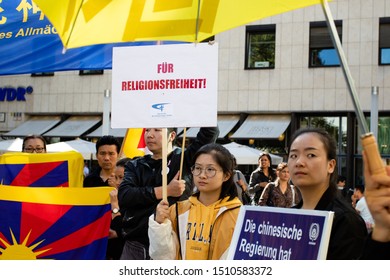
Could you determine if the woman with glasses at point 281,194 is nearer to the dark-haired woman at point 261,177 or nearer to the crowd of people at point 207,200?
the dark-haired woman at point 261,177

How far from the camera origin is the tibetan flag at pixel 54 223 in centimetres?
527

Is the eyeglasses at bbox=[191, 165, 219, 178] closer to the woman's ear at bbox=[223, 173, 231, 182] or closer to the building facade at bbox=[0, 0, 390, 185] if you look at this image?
the woman's ear at bbox=[223, 173, 231, 182]

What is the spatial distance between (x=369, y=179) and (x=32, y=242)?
3.61 metres

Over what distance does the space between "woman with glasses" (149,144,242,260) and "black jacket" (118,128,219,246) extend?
27.9 inches

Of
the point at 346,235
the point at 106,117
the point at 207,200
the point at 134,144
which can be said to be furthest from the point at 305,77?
the point at 346,235

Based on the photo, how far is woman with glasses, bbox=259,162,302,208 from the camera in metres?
9.96

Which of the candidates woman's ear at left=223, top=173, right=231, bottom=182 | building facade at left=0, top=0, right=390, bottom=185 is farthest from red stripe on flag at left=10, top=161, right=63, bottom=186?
building facade at left=0, top=0, right=390, bottom=185

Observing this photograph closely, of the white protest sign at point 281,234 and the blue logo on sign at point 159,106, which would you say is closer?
the white protest sign at point 281,234

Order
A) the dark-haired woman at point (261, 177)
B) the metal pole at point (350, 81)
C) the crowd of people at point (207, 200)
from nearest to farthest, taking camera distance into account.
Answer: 1. the metal pole at point (350, 81)
2. the crowd of people at point (207, 200)
3. the dark-haired woman at point (261, 177)

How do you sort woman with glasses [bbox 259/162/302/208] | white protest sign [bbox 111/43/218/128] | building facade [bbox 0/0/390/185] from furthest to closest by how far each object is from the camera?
building facade [bbox 0/0/390/185]
woman with glasses [bbox 259/162/302/208]
white protest sign [bbox 111/43/218/128]

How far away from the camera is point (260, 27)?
87.6 ft

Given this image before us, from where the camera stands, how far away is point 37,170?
661cm

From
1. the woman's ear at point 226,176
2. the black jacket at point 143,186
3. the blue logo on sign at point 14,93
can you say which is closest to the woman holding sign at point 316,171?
the woman's ear at point 226,176
